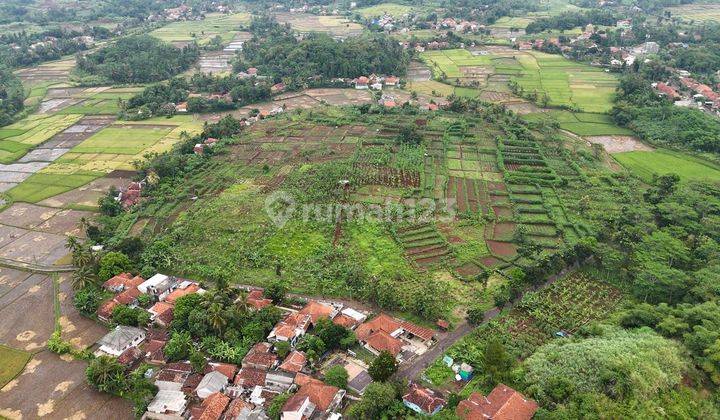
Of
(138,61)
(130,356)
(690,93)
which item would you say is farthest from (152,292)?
(690,93)

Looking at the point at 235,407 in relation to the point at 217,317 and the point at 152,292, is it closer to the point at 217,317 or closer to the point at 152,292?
the point at 217,317

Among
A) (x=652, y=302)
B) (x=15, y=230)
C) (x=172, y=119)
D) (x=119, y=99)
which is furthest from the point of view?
(x=119, y=99)

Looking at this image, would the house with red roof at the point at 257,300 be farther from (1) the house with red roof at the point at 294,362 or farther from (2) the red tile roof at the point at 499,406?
(2) the red tile roof at the point at 499,406

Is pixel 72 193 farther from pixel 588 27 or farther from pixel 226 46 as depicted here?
pixel 588 27

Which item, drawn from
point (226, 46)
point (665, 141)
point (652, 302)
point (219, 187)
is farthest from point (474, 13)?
point (652, 302)

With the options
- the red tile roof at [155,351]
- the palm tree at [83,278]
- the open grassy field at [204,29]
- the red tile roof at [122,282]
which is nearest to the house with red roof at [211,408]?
the red tile roof at [155,351]

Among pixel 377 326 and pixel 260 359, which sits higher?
pixel 377 326

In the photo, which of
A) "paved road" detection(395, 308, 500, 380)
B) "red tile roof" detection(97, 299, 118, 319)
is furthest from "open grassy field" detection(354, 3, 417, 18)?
"red tile roof" detection(97, 299, 118, 319)
